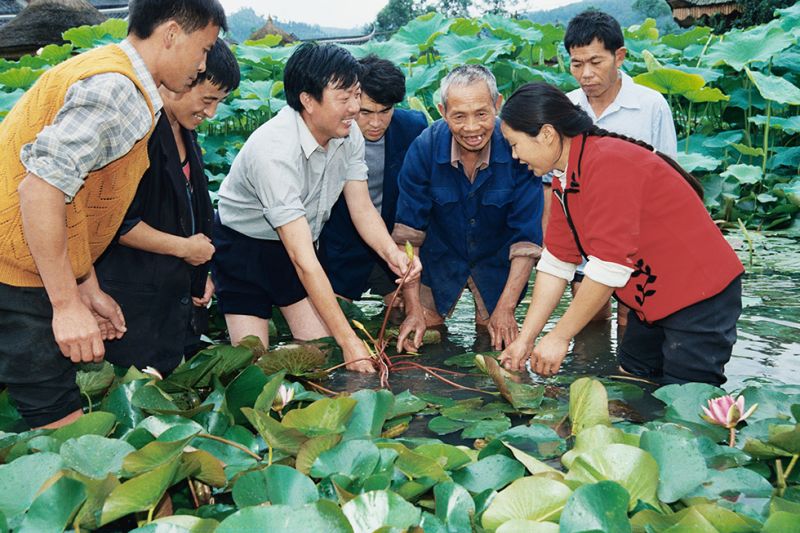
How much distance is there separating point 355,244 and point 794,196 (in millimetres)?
3905

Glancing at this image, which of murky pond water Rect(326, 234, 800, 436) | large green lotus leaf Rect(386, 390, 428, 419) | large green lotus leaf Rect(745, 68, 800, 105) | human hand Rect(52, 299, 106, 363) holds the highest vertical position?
human hand Rect(52, 299, 106, 363)

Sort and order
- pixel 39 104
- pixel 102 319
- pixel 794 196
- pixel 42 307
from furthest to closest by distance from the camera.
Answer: pixel 794 196 < pixel 102 319 < pixel 42 307 < pixel 39 104

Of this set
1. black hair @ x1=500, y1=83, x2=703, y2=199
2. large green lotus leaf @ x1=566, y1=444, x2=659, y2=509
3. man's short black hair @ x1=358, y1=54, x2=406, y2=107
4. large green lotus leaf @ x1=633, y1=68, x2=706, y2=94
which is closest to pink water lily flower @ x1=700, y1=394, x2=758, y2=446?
large green lotus leaf @ x1=566, y1=444, x2=659, y2=509

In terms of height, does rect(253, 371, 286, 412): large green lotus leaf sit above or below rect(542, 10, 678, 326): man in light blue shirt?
below

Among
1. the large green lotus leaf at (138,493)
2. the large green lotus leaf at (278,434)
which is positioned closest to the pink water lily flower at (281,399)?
the large green lotus leaf at (278,434)

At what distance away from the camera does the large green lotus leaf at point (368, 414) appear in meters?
2.12

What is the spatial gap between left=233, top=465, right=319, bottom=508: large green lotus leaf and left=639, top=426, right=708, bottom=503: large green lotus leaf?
2.55 feet

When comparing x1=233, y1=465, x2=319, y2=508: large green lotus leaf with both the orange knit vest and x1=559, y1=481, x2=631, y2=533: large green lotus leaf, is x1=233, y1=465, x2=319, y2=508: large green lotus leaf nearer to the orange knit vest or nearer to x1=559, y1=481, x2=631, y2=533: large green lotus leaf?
x1=559, y1=481, x2=631, y2=533: large green lotus leaf

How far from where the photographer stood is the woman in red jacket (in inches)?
100

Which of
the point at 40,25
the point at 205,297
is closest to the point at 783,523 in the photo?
the point at 205,297

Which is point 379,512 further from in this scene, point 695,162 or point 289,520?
point 695,162

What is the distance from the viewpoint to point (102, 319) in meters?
2.57

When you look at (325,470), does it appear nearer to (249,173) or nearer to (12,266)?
(12,266)

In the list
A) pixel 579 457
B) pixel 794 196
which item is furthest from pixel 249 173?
pixel 794 196
